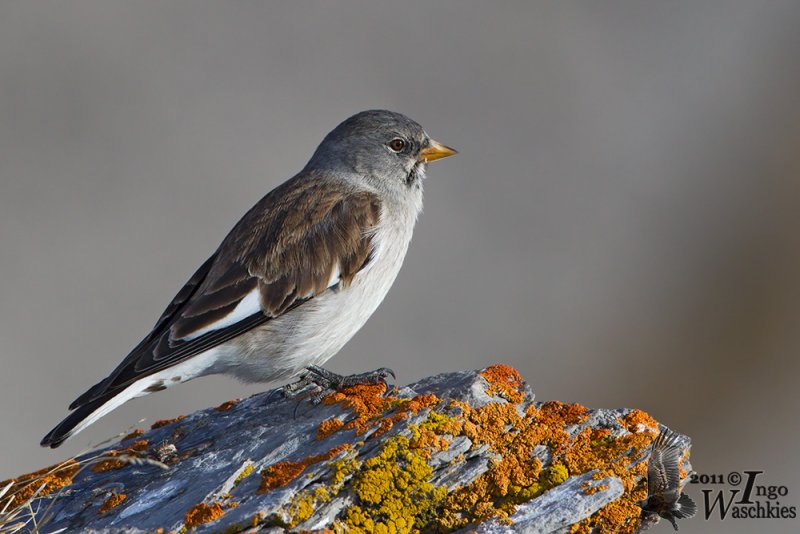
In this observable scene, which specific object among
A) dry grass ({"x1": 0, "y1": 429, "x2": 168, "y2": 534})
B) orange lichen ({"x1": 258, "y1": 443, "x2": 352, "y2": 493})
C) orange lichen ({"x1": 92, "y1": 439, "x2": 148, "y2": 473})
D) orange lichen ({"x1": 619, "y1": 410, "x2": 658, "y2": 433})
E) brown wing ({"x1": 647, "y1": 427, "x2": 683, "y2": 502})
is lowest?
dry grass ({"x1": 0, "y1": 429, "x2": 168, "y2": 534})

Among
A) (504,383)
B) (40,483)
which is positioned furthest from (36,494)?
(504,383)

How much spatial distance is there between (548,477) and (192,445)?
66.9 inches

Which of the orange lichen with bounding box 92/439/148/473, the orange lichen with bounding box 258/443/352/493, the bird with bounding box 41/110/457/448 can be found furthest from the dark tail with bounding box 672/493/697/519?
the orange lichen with bounding box 92/439/148/473

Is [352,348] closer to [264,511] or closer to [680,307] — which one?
[680,307]

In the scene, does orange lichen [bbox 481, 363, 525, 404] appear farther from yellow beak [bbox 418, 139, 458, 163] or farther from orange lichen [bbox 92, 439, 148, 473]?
yellow beak [bbox 418, 139, 458, 163]

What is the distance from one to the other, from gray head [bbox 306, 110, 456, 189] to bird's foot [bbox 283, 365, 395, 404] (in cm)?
148

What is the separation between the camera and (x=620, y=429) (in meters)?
4.50

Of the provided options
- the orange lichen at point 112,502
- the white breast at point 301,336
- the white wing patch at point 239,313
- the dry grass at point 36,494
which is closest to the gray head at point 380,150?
the white breast at point 301,336

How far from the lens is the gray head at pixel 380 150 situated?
638 centimetres

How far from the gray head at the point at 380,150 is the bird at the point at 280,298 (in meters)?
0.31

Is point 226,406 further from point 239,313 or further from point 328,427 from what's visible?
point 328,427

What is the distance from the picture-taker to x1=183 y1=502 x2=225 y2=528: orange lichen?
3.87m

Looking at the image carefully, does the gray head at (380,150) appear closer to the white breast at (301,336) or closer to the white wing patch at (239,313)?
the white breast at (301,336)

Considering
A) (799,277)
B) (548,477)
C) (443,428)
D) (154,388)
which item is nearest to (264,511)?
(443,428)
